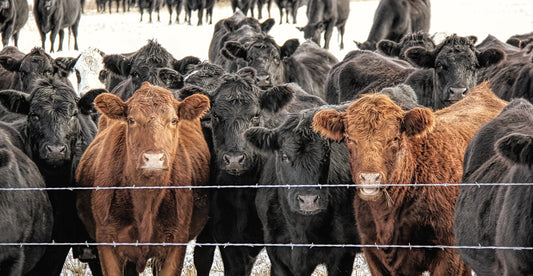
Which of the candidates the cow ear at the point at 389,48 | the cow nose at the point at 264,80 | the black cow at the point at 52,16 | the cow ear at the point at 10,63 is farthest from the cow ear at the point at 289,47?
the black cow at the point at 52,16

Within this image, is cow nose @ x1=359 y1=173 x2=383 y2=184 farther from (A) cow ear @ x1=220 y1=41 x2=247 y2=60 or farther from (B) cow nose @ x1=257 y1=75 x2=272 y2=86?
(A) cow ear @ x1=220 y1=41 x2=247 y2=60

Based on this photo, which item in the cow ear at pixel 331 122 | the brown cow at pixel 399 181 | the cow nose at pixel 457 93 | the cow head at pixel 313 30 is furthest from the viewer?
the cow head at pixel 313 30

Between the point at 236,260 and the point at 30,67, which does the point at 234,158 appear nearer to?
the point at 236,260

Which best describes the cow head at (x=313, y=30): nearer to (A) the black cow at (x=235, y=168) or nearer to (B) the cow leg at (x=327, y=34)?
(B) the cow leg at (x=327, y=34)

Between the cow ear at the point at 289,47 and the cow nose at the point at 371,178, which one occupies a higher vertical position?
the cow nose at the point at 371,178

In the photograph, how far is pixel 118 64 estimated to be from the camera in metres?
8.34

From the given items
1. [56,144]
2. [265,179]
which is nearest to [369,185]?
[265,179]

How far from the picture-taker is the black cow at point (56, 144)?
19.2 ft

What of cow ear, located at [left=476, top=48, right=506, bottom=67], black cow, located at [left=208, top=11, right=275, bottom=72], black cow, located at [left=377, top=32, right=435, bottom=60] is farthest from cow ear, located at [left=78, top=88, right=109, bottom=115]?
black cow, located at [left=208, top=11, right=275, bottom=72]

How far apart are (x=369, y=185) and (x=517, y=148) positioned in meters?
0.87

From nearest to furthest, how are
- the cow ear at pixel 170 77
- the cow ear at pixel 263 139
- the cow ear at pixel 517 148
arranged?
1. the cow ear at pixel 517 148
2. the cow ear at pixel 263 139
3. the cow ear at pixel 170 77

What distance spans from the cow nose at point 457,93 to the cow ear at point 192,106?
329cm

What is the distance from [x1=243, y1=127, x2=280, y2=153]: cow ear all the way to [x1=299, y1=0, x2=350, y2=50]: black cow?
16.8 metres

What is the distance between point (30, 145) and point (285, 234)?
6.75 feet
